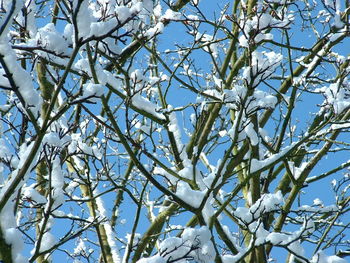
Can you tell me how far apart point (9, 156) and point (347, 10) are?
129 inches

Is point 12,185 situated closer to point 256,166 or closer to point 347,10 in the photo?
point 256,166

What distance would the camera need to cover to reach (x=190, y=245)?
2922 millimetres

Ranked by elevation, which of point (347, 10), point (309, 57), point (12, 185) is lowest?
point (12, 185)

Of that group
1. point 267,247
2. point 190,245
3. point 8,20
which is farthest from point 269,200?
point 8,20

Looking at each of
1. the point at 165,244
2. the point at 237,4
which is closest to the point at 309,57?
the point at 237,4

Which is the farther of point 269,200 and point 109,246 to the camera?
point 109,246

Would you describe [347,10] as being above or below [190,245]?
above

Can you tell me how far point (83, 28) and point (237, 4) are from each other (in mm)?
4178

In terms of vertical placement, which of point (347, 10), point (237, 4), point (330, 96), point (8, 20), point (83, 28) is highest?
point (237, 4)

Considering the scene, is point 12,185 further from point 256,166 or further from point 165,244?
point 256,166

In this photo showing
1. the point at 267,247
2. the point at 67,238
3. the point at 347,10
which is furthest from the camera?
the point at 267,247

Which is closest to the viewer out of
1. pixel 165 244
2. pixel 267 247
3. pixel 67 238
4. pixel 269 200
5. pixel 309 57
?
pixel 165 244

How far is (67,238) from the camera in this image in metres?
3.07

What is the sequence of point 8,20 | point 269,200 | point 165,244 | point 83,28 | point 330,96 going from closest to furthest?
point 8,20, point 83,28, point 165,244, point 269,200, point 330,96
